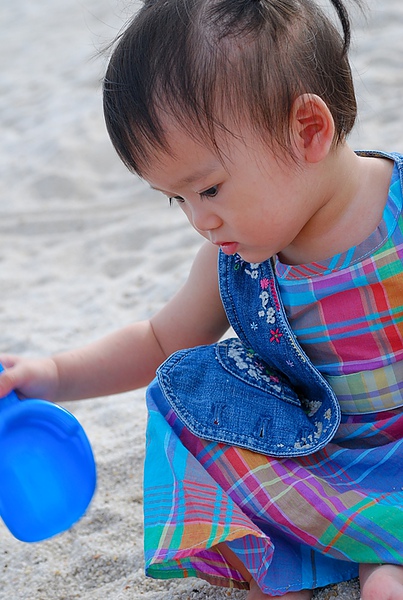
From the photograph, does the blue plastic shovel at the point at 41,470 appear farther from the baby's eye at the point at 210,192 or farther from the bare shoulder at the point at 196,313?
the baby's eye at the point at 210,192

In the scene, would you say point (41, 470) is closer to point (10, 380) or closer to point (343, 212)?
point (10, 380)

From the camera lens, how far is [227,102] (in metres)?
1.03

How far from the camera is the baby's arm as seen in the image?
1.32 metres

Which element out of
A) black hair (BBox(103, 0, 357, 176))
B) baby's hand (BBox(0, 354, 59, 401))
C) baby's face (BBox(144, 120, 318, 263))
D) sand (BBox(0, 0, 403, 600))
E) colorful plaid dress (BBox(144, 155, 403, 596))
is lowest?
sand (BBox(0, 0, 403, 600))

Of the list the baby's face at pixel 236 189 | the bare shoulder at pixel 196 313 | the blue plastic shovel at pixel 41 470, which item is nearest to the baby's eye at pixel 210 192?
the baby's face at pixel 236 189

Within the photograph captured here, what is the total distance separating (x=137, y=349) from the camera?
1.38 meters

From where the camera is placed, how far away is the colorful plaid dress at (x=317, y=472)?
1.06 m

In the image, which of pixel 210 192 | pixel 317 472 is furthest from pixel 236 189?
pixel 317 472

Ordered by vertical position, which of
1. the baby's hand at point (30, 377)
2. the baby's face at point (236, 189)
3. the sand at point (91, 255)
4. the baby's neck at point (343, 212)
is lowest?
the sand at point (91, 255)

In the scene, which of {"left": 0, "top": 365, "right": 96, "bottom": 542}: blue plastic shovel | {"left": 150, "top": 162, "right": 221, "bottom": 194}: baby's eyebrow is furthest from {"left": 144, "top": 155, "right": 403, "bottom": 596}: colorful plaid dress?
{"left": 150, "top": 162, "right": 221, "bottom": 194}: baby's eyebrow

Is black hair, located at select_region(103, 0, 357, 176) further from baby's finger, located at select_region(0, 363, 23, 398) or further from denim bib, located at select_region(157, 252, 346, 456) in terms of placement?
baby's finger, located at select_region(0, 363, 23, 398)

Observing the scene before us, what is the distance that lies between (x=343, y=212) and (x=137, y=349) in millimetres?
418

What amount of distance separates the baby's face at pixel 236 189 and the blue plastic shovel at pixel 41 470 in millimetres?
352

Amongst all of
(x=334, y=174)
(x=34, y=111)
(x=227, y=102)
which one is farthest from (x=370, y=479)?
(x=34, y=111)
